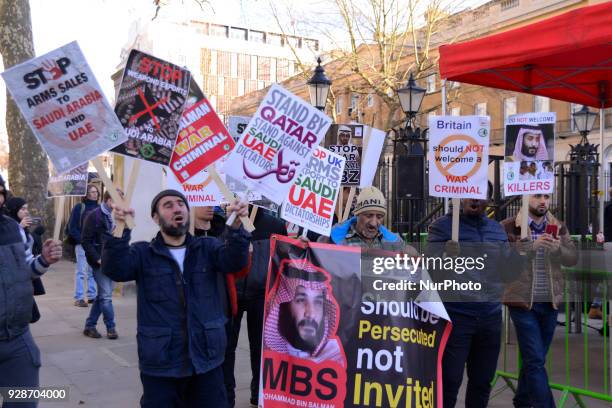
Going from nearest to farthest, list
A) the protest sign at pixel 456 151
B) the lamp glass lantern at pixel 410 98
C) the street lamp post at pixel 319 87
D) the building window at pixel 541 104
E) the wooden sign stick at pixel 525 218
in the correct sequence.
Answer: the wooden sign stick at pixel 525 218, the protest sign at pixel 456 151, the street lamp post at pixel 319 87, the lamp glass lantern at pixel 410 98, the building window at pixel 541 104

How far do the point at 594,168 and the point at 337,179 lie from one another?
29.8 feet

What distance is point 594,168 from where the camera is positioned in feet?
40.4

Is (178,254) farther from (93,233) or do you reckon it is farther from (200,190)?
(93,233)

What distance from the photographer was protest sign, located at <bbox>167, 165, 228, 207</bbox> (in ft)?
15.9

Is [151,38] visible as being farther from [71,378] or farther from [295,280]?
[295,280]

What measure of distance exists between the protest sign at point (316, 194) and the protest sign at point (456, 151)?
76cm

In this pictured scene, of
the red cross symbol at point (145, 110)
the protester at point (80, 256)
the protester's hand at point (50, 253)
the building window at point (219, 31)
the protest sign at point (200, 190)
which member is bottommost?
the protester at point (80, 256)

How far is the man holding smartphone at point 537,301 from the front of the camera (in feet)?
15.8

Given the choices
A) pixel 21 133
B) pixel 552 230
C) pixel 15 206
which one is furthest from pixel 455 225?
pixel 21 133

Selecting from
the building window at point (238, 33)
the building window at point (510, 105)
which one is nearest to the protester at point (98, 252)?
the building window at point (510, 105)

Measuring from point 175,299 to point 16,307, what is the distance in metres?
0.95

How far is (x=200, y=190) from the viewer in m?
A: 4.85

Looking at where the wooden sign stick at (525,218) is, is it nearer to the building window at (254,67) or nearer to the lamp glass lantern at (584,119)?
the lamp glass lantern at (584,119)

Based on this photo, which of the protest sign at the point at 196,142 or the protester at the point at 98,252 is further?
the protester at the point at 98,252
